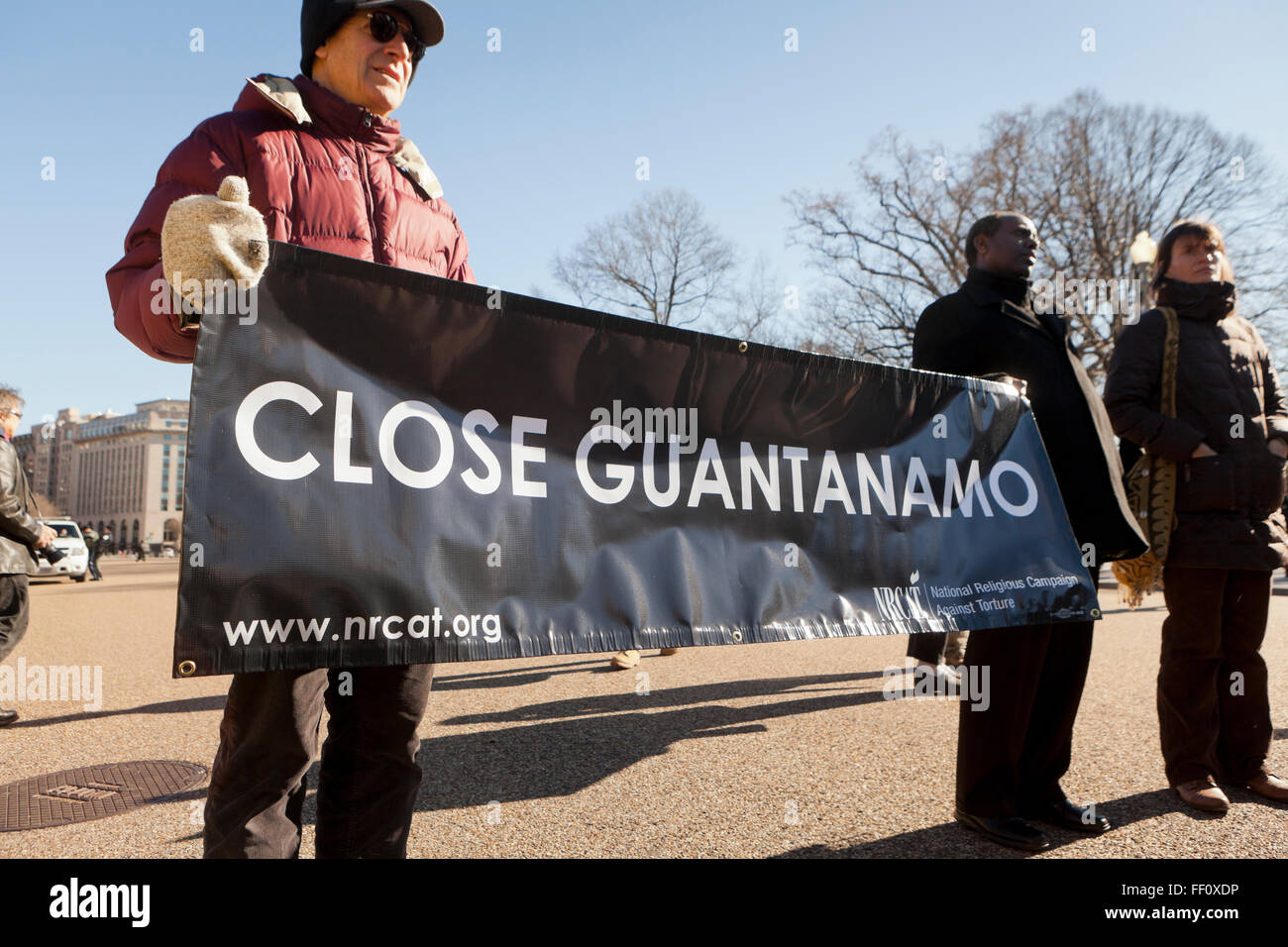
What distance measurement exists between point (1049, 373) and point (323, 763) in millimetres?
2973

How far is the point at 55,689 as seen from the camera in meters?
7.27

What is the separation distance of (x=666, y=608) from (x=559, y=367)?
0.71 metres

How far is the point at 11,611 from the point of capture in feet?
18.6

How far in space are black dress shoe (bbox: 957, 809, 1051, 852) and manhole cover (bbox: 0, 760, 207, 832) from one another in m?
3.38

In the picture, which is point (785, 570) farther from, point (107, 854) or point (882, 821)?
point (107, 854)

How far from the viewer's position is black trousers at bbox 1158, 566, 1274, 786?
374 centimetres

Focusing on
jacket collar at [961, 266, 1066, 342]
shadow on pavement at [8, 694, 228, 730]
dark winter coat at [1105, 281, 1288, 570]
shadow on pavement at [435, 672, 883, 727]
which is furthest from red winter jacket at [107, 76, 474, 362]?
shadow on pavement at [8, 694, 228, 730]

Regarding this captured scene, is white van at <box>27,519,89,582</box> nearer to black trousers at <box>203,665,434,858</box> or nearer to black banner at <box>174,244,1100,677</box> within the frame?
black trousers at <box>203,665,434,858</box>

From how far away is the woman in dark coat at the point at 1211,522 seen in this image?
3.78 metres

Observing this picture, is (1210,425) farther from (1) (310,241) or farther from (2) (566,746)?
(1) (310,241)

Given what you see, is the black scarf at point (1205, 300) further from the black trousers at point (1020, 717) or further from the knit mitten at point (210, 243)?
the knit mitten at point (210, 243)

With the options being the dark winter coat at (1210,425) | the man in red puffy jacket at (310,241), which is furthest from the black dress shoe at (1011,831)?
the man in red puffy jacket at (310,241)

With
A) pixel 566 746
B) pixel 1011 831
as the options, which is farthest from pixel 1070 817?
pixel 566 746
